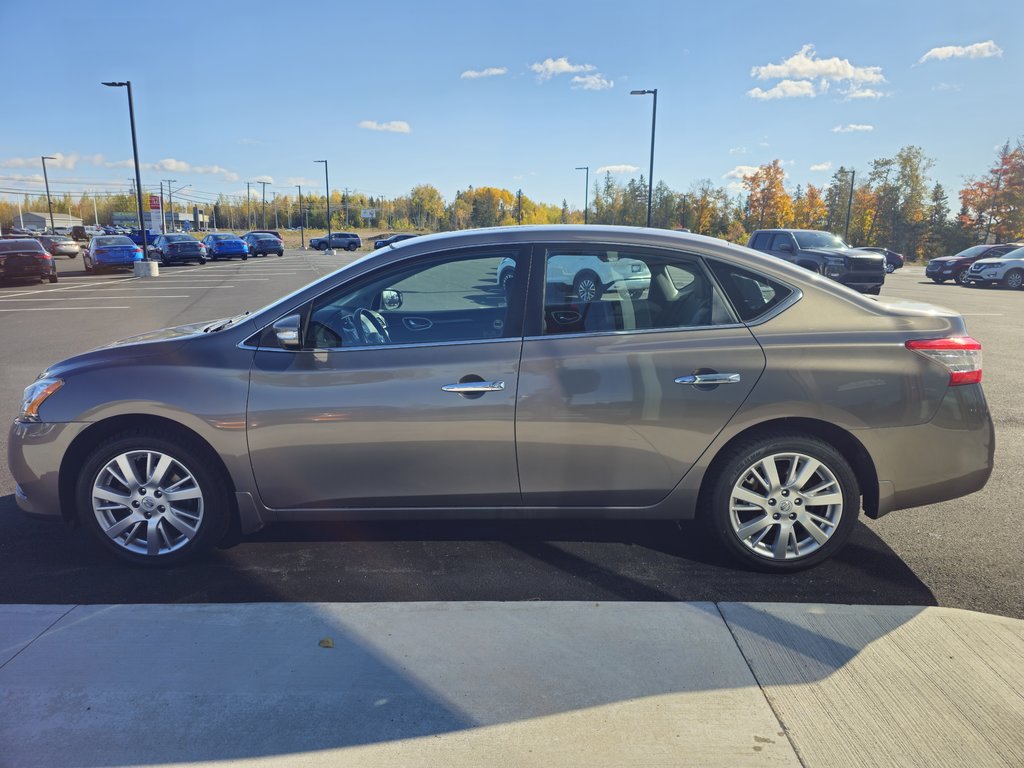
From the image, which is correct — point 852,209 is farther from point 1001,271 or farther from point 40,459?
point 40,459

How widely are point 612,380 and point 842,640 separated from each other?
147 cm

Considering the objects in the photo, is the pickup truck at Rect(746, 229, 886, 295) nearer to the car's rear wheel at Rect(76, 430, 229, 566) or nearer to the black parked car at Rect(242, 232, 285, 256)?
the car's rear wheel at Rect(76, 430, 229, 566)

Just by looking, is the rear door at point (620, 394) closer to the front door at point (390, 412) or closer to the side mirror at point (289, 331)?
the front door at point (390, 412)

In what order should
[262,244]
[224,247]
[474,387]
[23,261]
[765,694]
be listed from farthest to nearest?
1. [262,244]
2. [224,247]
3. [23,261]
4. [474,387]
5. [765,694]

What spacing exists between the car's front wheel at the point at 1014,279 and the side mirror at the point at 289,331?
94.2ft

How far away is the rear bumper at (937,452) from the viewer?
134 inches

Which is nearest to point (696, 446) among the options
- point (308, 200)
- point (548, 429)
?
point (548, 429)

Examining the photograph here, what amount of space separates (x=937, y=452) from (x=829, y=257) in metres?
17.6

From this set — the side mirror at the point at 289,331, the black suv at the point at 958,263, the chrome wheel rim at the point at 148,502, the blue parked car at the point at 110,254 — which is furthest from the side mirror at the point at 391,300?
the blue parked car at the point at 110,254

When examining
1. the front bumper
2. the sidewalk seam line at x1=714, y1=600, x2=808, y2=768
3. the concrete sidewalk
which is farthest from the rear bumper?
the front bumper

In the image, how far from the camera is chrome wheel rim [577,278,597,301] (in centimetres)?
353

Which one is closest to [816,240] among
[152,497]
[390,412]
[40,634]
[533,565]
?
[533,565]

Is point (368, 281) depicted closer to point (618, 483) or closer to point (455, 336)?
point (455, 336)

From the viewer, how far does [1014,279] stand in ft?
82.0
